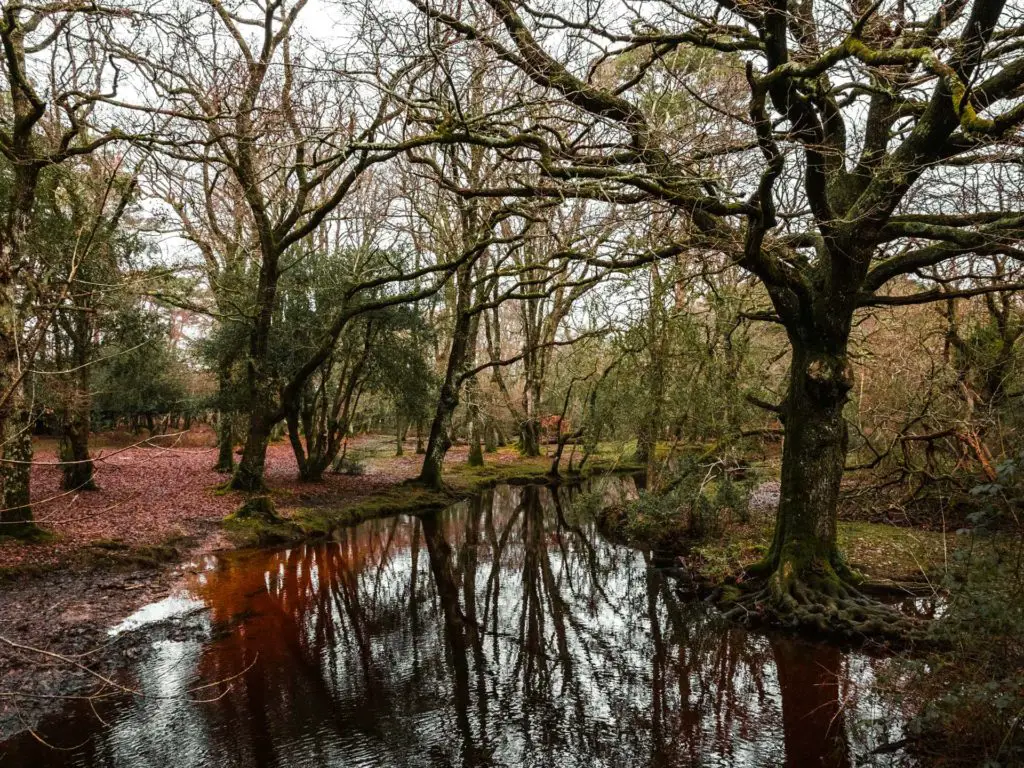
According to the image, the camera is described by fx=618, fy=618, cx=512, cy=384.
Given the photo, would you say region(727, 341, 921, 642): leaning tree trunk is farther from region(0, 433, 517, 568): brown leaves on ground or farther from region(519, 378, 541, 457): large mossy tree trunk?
region(519, 378, 541, 457): large mossy tree trunk

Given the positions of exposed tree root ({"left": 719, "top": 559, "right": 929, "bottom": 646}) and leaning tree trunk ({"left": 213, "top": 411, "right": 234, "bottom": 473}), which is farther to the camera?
leaning tree trunk ({"left": 213, "top": 411, "right": 234, "bottom": 473})

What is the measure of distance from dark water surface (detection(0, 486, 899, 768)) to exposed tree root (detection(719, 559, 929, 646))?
410 mm

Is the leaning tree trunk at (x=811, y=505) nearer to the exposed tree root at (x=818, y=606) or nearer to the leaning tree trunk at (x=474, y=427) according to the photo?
the exposed tree root at (x=818, y=606)

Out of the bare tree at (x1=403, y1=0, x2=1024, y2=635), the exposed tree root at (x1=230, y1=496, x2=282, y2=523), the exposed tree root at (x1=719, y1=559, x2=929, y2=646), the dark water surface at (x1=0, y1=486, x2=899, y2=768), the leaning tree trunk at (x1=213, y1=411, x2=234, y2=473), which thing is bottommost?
the dark water surface at (x1=0, y1=486, x2=899, y2=768)

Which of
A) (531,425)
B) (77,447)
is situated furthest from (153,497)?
(531,425)

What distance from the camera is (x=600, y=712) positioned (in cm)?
691

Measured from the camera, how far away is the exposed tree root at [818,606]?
27.1ft

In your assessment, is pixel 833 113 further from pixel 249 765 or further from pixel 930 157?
pixel 249 765

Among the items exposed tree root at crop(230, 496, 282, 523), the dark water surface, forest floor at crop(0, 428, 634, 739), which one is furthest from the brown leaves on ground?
the dark water surface

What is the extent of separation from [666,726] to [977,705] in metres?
3.00

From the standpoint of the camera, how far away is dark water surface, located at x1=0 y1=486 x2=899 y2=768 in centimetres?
607

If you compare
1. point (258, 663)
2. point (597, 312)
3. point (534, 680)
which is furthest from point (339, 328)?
point (534, 680)

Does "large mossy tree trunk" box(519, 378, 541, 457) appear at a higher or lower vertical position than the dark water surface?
higher

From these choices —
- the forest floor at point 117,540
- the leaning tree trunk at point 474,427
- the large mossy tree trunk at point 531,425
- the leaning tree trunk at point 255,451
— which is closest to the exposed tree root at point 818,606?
the forest floor at point 117,540
